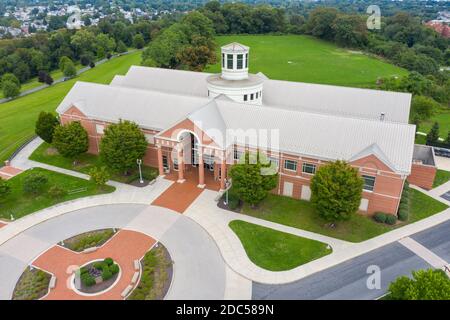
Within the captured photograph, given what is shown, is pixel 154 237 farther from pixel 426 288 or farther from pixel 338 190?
pixel 426 288

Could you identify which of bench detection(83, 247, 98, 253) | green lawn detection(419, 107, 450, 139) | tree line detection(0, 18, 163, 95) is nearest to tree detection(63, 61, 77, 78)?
tree line detection(0, 18, 163, 95)

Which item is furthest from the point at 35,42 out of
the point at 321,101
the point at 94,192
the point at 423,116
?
the point at 423,116

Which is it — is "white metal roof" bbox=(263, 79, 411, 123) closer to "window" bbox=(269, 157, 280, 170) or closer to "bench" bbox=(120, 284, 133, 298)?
"window" bbox=(269, 157, 280, 170)

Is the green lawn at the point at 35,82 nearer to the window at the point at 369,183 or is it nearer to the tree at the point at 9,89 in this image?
the tree at the point at 9,89

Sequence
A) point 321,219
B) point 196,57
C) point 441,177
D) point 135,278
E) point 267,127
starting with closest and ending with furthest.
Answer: point 135,278 → point 321,219 → point 267,127 → point 441,177 → point 196,57

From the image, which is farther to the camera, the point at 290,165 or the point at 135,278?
the point at 290,165

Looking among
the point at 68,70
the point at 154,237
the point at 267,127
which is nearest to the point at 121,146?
the point at 154,237
